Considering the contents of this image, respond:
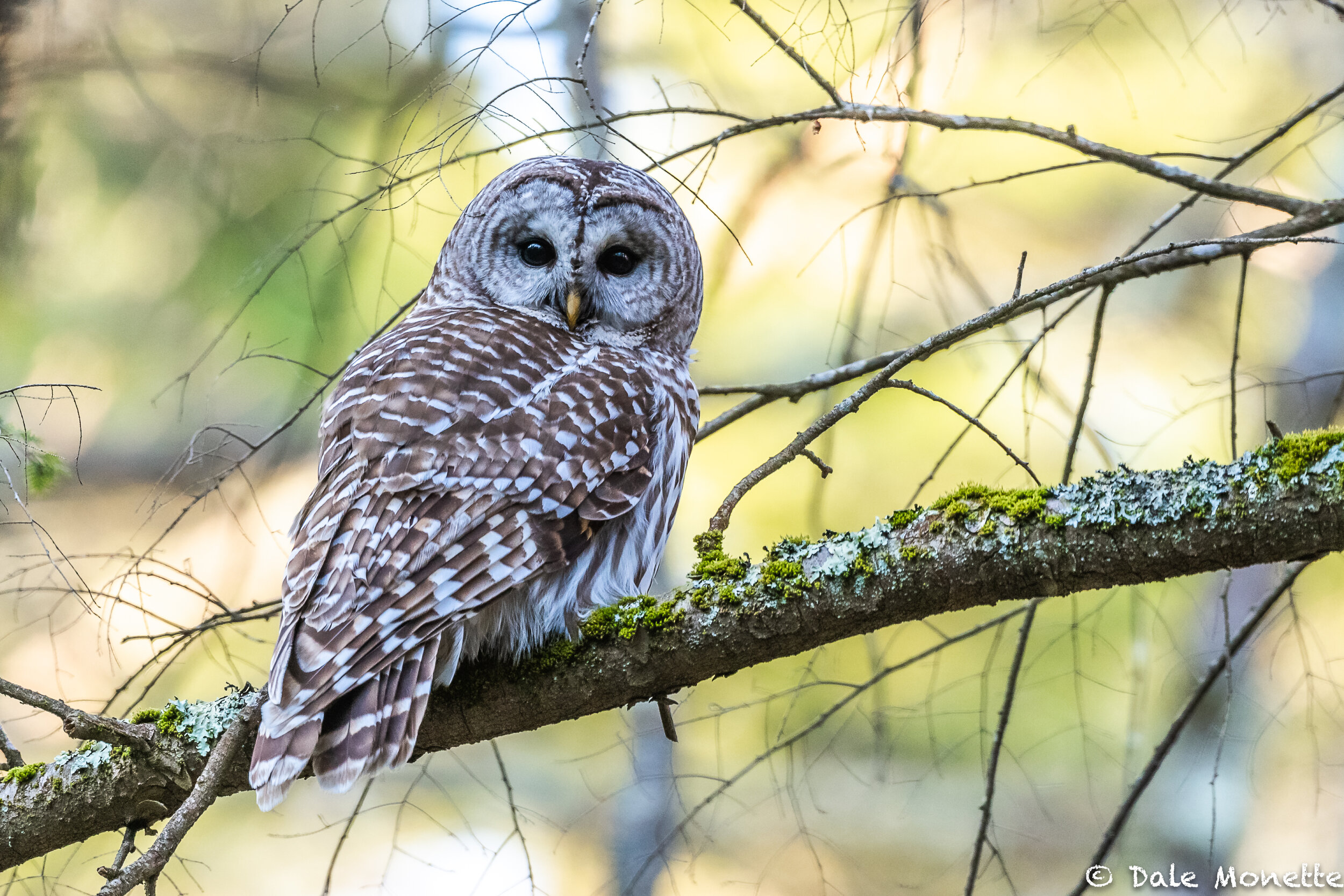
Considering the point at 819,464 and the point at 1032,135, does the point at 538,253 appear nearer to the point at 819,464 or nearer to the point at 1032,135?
the point at 819,464

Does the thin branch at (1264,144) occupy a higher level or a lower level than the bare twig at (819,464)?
higher

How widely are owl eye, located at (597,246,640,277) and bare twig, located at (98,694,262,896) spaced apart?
5.34 feet

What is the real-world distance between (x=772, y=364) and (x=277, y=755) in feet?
11.1

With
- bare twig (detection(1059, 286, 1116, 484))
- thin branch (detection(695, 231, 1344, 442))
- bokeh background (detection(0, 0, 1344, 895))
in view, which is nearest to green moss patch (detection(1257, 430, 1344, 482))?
thin branch (detection(695, 231, 1344, 442))

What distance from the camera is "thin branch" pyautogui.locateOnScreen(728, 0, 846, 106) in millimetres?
2156

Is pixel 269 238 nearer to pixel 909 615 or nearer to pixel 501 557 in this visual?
pixel 501 557

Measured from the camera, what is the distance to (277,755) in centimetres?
175

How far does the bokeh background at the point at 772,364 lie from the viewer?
129 inches

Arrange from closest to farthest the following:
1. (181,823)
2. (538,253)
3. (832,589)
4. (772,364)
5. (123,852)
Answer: (181,823), (123,852), (832,589), (538,253), (772,364)

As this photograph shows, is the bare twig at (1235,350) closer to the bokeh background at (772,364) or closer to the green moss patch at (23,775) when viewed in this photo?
the bokeh background at (772,364)

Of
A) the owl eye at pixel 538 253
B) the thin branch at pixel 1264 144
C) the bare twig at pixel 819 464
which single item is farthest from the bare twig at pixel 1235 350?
the owl eye at pixel 538 253

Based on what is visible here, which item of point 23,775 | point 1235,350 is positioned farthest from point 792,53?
point 23,775
